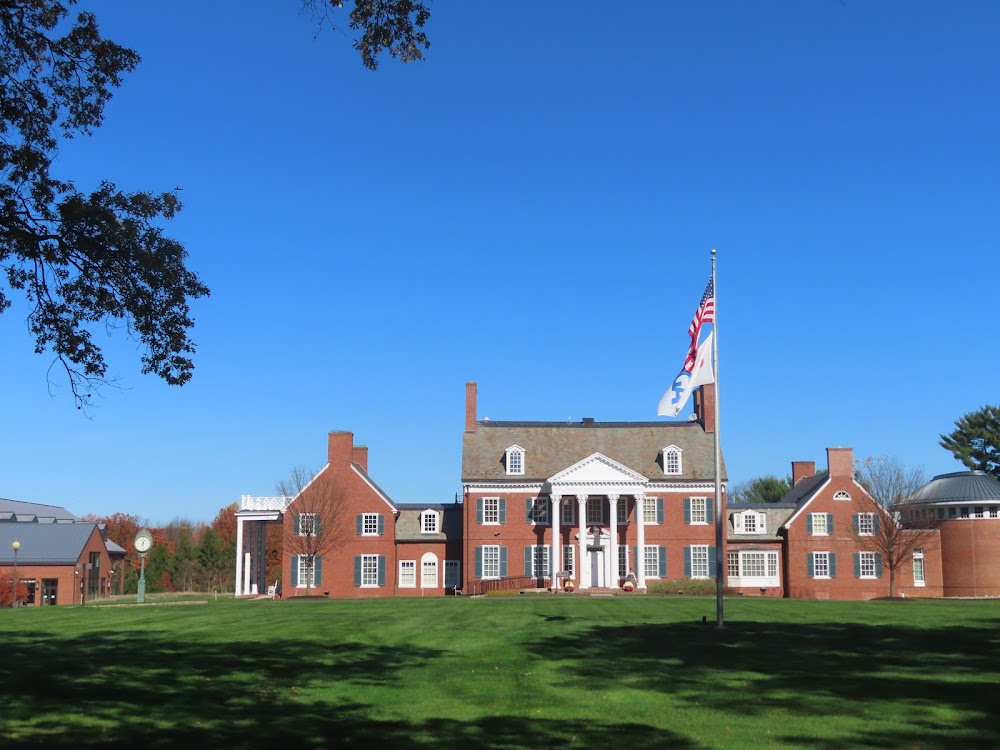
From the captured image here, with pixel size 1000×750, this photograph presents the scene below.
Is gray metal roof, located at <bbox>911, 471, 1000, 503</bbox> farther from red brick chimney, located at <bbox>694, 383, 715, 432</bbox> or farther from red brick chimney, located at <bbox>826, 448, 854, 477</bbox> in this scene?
red brick chimney, located at <bbox>694, 383, 715, 432</bbox>

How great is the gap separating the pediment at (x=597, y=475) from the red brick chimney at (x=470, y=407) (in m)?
6.94

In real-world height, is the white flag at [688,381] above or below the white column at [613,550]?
above

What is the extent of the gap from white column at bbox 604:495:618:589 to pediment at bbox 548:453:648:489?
39.4 inches

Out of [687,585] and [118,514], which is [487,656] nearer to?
[687,585]

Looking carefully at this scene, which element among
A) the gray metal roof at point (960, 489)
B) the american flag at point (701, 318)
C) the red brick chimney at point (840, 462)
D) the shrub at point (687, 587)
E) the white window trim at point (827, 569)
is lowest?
the shrub at point (687, 587)

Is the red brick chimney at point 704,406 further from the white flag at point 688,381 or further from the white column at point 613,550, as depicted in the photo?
the white flag at point 688,381

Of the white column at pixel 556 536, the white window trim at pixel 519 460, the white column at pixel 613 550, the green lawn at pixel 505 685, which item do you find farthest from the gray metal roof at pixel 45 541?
the green lawn at pixel 505 685

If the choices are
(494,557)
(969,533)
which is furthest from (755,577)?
(494,557)

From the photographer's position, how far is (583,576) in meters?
56.8

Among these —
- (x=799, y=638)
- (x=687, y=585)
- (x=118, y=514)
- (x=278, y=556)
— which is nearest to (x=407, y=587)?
(x=687, y=585)

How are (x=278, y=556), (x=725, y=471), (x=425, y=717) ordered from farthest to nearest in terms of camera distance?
(x=278, y=556) → (x=725, y=471) → (x=425, y=717)

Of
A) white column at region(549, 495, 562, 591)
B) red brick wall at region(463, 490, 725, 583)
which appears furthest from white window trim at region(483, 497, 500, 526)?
white column at region(549, 495, 562, 591)

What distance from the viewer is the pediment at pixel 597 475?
56.4 m

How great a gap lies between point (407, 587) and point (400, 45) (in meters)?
48.9
